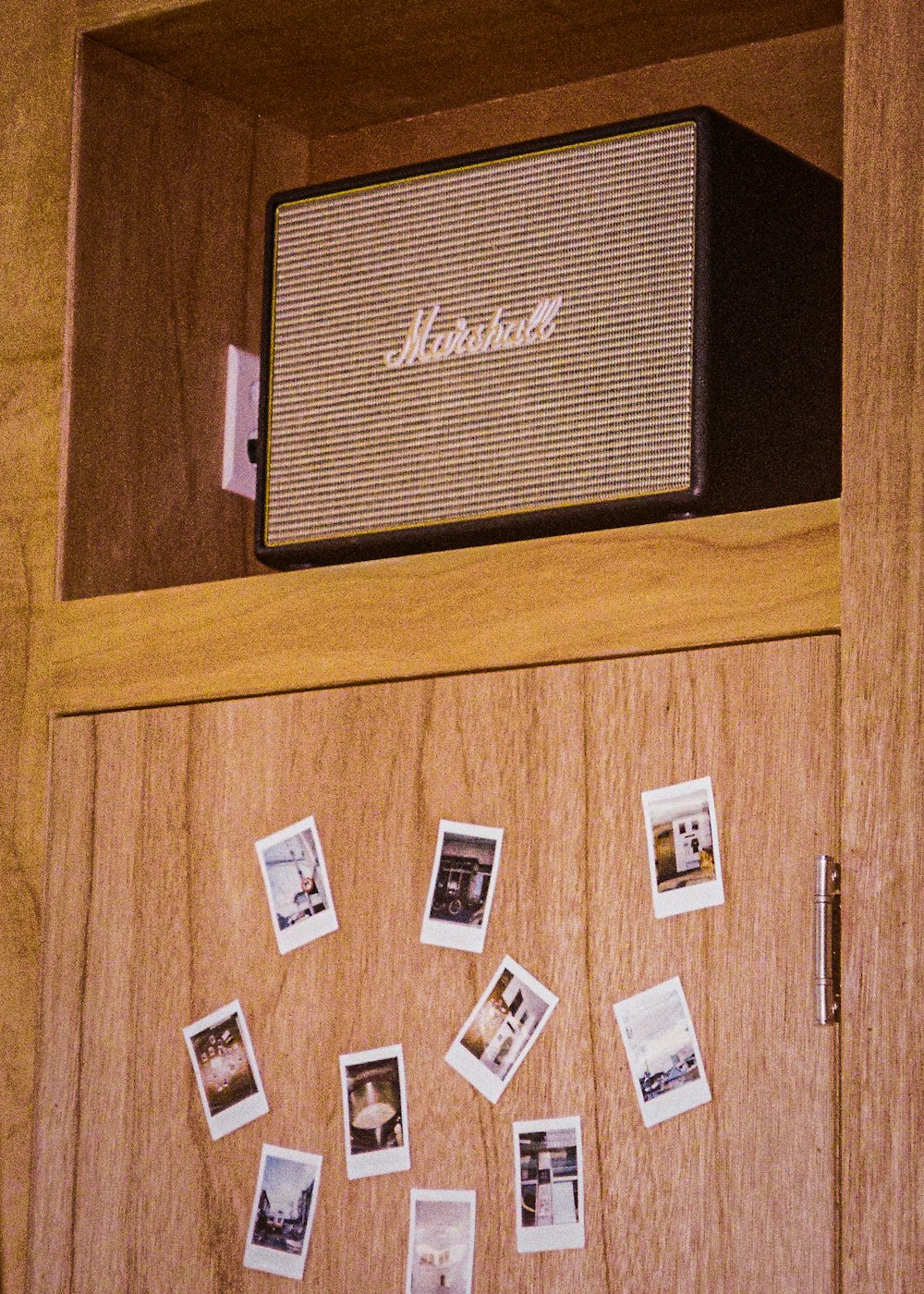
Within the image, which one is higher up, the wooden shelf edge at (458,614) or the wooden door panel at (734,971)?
the wooden shelf edge at (458,614)

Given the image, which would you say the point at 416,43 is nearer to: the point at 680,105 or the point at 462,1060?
the point at 680,105

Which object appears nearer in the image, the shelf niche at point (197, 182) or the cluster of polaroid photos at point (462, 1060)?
the cluster of polaroid photos at point (462, 1060)

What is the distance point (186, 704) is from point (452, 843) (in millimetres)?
270

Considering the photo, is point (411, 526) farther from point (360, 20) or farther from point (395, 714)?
point (360, 20)

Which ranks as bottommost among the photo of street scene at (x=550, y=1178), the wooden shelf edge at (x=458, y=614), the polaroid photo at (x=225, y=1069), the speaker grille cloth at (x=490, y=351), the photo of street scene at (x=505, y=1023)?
the photo of street scene at (x=550, y=1178)

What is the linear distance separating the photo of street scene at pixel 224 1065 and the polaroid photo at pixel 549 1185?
0.23 metres

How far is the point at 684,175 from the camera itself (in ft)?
4.37

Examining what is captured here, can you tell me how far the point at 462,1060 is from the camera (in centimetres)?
129

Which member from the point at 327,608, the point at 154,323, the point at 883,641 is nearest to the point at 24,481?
the point at 154,323

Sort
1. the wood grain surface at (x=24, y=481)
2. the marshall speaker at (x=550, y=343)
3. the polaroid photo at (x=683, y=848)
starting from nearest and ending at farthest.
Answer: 1. the polaroid photo at (x=683, y=848)
2. the marshall speaker at (x=550, y=343)
3. the wood grain surface at (x=24, y=481)

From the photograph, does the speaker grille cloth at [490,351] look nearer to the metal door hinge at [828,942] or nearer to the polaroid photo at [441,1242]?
the metal door hinge at [828,942]

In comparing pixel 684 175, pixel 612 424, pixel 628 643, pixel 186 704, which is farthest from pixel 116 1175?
pixel 684 175

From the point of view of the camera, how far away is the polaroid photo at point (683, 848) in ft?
3.98

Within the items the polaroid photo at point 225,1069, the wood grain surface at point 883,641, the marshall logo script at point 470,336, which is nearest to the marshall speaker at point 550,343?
the marshall logo script at point 470,336
